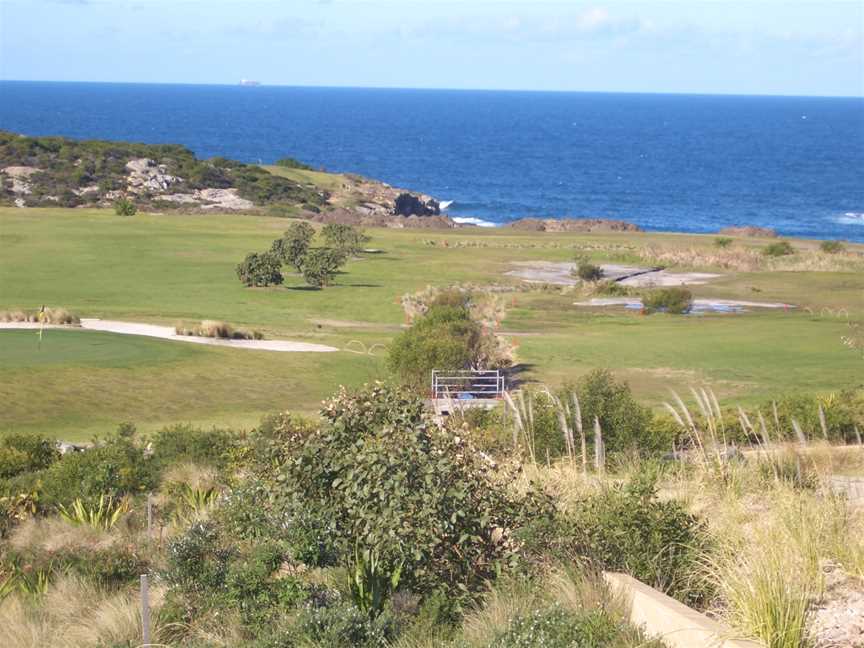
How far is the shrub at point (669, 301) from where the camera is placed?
136 feet

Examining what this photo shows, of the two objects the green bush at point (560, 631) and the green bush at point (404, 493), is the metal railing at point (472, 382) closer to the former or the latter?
the green bush at point (404, 493)

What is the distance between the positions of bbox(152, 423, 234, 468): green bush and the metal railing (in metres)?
7.58

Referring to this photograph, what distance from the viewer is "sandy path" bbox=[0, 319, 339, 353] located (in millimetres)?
31766

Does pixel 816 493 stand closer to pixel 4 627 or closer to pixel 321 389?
pixel 4 627

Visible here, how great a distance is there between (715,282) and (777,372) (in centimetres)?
2190

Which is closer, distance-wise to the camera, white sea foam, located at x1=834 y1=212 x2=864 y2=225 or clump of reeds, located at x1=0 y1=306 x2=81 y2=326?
clump of reeds, located at x1=0 y1=306 x2=81 y2=326

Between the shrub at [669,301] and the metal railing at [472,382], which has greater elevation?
the metal railing at [472,382]

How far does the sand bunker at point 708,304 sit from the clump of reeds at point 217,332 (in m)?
14.1

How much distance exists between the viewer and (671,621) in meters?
7.87

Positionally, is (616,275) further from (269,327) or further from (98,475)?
(98,475)

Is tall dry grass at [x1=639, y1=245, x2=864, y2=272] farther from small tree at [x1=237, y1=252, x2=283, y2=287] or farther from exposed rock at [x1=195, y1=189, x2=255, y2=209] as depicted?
exposed rock at [x1=195, y1=189, x2=255, y2=209]

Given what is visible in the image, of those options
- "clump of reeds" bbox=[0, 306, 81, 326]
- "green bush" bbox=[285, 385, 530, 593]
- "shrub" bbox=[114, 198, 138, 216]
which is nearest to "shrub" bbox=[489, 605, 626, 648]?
"green bush" bbox=[285, 385, 530, 593]

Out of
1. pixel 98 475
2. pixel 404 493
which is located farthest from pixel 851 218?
pixel 404 493

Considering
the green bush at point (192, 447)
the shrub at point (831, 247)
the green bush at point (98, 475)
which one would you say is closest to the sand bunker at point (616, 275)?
the shrub at point (831, 247)
